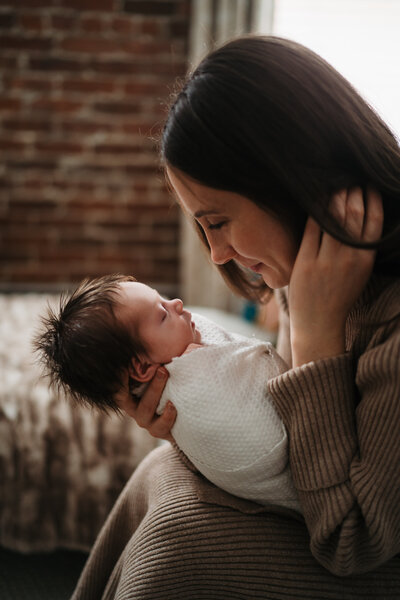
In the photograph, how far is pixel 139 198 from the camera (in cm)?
323

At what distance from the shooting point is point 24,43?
3.06 meters

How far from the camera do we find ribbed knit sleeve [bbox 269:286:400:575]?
0.76 m

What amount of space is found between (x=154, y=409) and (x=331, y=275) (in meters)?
0.38

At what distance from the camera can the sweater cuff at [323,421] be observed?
2.62 ft

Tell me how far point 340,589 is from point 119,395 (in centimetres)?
→ 46

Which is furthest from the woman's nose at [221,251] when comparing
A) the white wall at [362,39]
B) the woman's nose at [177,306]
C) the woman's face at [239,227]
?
the white wall at [362,39]

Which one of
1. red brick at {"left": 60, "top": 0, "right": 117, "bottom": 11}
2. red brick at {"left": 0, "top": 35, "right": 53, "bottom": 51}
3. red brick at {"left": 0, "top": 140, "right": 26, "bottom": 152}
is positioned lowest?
red brick at {"left": 0, "top": 140, "right": 26, "bottom": 152}

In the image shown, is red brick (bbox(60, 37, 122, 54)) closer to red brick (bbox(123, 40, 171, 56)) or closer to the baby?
red brick (bbox(123, 40, 171, 56))

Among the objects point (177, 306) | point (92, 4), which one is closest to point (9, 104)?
point (92, 4)

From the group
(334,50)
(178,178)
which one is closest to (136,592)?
(178,178)

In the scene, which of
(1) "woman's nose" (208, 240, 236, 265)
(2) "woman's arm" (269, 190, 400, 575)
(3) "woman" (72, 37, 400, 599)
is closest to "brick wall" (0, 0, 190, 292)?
(1) "woman's nose" (208, 240, 236, 265)

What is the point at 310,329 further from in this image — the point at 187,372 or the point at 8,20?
the point at 8,20

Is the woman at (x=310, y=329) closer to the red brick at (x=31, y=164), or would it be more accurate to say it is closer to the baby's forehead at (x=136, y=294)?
the baby's forehead at (x=136, y=294)

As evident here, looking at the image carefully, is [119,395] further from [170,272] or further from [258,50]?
[170,272]
